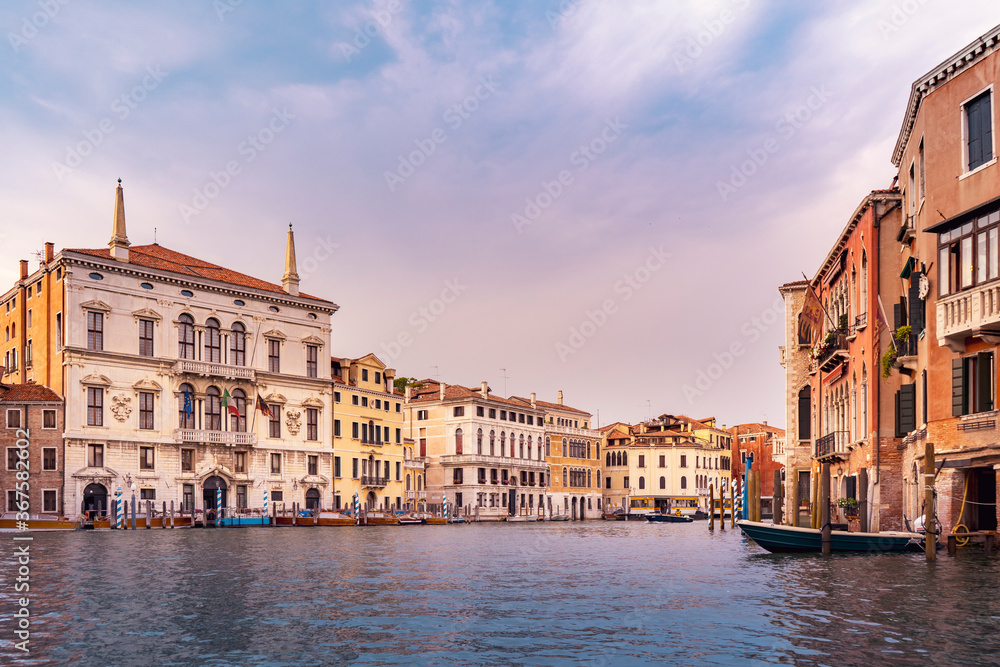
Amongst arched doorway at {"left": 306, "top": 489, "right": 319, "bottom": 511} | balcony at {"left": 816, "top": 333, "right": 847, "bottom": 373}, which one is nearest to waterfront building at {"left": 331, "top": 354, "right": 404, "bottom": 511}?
arched doorway at {"left": 306, "top": 489, "right": 319, "bottom": 511}

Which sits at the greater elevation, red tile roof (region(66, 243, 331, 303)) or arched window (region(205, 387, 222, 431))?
red tile roof (region(66, 243, 331, 303))

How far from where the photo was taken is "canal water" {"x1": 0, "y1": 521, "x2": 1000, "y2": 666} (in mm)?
11297

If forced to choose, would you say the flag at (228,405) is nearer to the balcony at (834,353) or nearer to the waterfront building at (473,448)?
the waterfront building at (473,448)

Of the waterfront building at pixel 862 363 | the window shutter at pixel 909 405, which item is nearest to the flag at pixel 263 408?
the waterfront building at pixel 862 363

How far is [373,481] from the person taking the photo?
221ft

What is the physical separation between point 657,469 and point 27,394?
63656 mm

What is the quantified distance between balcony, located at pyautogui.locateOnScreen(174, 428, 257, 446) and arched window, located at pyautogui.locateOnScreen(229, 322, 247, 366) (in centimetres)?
415

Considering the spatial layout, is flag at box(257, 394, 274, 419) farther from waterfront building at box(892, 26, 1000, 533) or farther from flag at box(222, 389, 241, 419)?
waterfront building at box(892, 26, 1000, 533)

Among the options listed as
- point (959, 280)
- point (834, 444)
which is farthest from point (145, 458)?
point (959, 280)

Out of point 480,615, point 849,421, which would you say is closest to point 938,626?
point 480,615

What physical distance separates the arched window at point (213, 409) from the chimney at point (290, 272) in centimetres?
850

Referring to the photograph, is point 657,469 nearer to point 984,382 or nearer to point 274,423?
point 274,423

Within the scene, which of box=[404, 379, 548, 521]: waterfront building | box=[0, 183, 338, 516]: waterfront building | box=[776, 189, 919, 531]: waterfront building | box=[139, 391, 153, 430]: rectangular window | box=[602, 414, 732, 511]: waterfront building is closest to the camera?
box=[776, 189, 919, 531]: waterfront building

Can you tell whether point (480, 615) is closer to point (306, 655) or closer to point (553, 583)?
point (306, 655)
